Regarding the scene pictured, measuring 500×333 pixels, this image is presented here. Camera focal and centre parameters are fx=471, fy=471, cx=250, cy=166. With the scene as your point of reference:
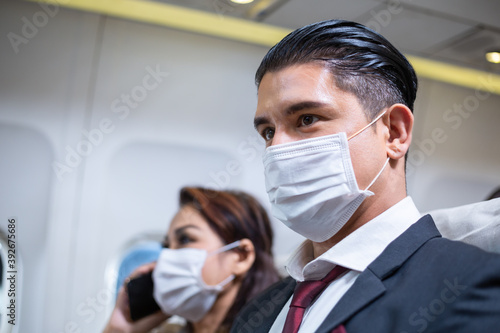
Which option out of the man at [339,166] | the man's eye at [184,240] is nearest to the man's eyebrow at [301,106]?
the man at [339,166]

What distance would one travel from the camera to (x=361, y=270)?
1169 millimetres

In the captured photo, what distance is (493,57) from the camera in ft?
13.1

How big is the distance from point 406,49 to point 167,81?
1.95m

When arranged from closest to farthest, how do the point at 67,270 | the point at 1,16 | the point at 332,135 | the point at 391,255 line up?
the point at 391,255 → the point at 332,135 → the point at 1,16 → the point at 67,270

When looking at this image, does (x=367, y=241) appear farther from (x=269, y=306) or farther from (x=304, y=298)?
(x=269, y=306)

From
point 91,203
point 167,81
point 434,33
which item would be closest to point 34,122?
point 91,203

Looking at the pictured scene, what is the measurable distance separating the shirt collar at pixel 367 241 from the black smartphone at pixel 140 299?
1887mm

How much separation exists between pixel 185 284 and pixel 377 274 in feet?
5.87

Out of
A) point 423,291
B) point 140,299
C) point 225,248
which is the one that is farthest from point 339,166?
point 140,299

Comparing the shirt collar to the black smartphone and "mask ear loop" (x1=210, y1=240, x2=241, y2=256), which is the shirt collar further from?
the black smartphone

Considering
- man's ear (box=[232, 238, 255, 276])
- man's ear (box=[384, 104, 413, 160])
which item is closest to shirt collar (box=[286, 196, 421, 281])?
man's ear (box=[384, 104, 413, 160])

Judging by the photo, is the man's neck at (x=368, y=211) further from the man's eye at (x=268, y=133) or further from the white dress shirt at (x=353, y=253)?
the man's eye at (x=268, y=133)

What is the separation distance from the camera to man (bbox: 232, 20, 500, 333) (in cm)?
119

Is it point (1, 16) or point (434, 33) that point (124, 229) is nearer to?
point (1, 16)
